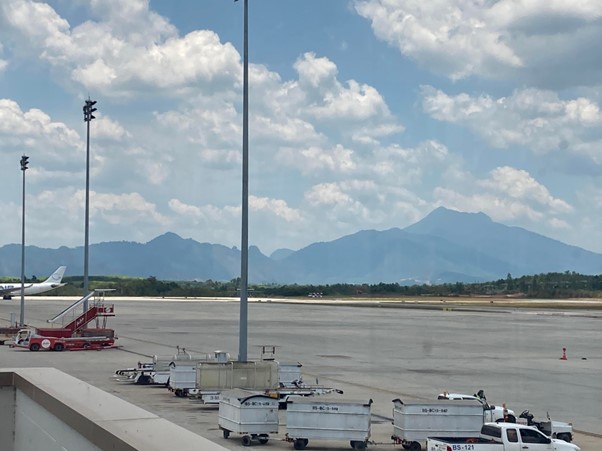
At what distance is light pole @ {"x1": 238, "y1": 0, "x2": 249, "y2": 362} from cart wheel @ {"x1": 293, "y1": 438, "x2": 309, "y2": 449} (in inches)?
345

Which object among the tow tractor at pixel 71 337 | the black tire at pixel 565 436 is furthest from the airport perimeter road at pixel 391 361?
the tow tractor at pixel 71 337

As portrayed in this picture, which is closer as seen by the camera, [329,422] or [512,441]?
[512,441]

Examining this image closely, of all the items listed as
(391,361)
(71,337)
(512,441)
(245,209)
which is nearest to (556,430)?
(512,441)

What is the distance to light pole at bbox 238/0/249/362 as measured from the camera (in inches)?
1189

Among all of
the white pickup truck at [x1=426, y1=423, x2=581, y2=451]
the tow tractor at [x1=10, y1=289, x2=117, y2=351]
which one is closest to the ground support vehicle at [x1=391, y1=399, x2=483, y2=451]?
the white pickup truck at [x1=426, y1=423, x2=581, y2=451]

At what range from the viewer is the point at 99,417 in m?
6.62

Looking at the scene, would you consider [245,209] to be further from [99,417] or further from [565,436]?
[99,417]

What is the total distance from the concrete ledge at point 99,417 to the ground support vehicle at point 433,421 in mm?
13828

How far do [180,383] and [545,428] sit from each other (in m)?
13.3

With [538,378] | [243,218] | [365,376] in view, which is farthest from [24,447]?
[538,378]

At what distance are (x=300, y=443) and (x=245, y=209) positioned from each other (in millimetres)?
11121

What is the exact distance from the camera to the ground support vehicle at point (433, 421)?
21.7m

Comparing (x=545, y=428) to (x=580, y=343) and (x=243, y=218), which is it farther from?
(x=580, y=343)

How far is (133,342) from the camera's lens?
59.4 m
